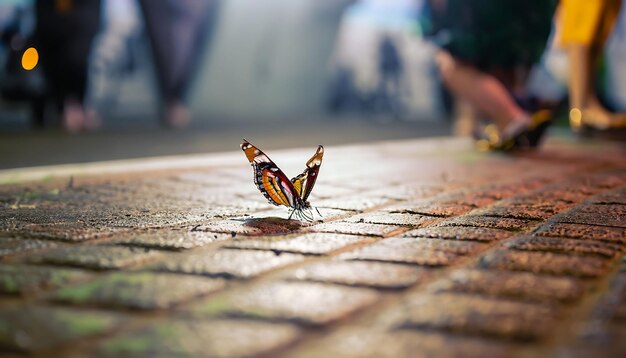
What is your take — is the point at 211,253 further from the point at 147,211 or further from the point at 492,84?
the point at 492,84

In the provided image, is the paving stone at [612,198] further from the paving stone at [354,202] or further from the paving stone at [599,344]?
the paving stone at [599,344]

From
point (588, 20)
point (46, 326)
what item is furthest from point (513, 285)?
point (588, 20)

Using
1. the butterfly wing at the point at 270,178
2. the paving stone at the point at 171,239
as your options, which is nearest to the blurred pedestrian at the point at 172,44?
the butterfly wing at the point at 270,178

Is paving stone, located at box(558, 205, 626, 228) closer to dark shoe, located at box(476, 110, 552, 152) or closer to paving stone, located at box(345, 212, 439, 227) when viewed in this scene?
paving stone, located at box(345, 212, 439, 227)

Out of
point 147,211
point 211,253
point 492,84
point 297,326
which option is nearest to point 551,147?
point 492,84

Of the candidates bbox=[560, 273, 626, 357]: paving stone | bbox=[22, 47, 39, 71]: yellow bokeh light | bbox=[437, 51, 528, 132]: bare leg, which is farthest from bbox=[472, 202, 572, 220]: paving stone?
bbox=[22, 47, 39, 71]: yellow bokeh light

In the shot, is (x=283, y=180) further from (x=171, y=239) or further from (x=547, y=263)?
(x=547, y=263)
